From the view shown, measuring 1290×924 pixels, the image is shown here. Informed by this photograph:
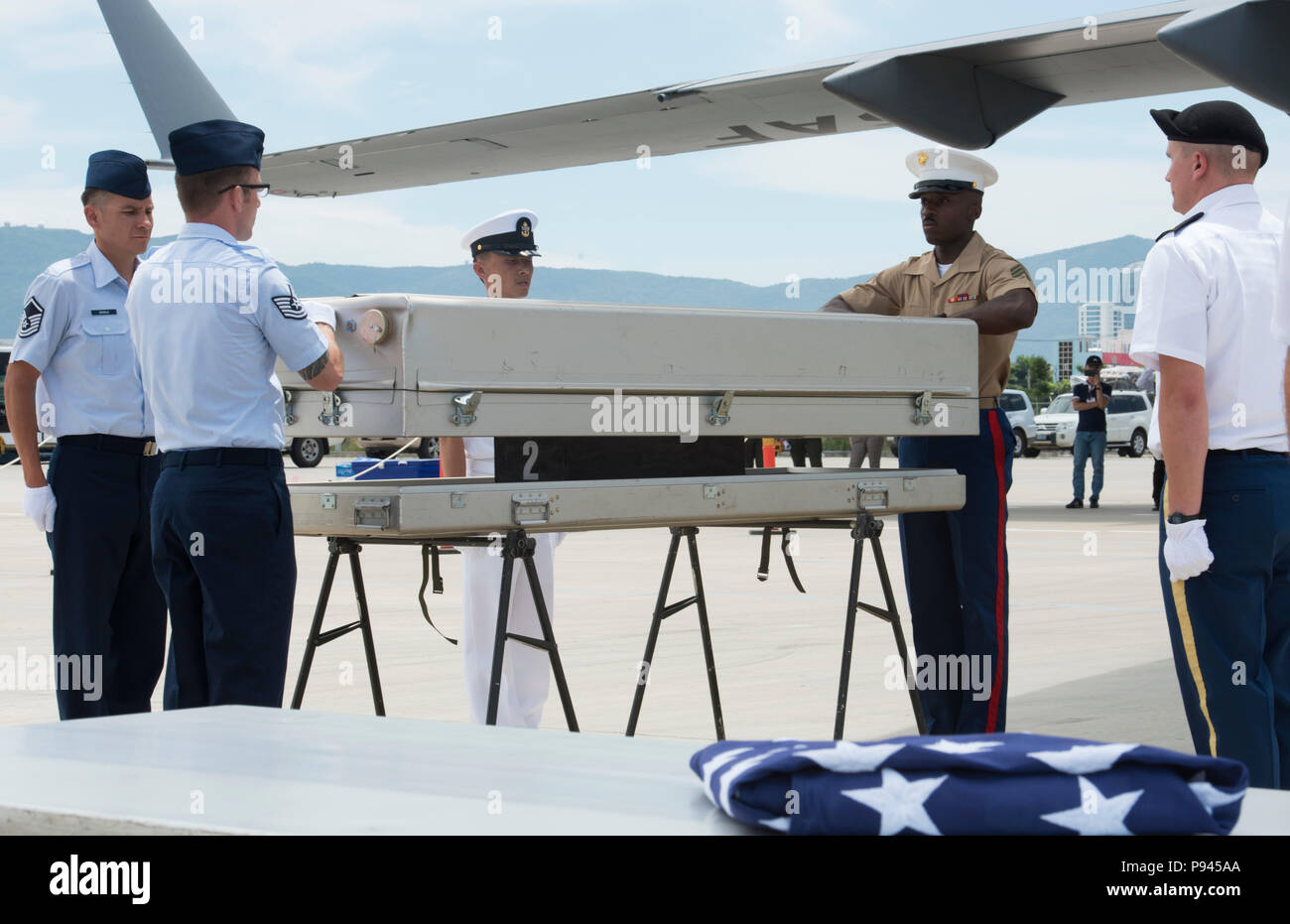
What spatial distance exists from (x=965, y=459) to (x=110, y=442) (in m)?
2.78

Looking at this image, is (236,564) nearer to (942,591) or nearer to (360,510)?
(360,510)

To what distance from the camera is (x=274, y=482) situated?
3525 mm

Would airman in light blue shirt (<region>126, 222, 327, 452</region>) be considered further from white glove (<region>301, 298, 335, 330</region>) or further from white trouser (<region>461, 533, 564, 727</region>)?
white trouser (<region>461, 533, 564, 727</region>)

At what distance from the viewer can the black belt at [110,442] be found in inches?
174

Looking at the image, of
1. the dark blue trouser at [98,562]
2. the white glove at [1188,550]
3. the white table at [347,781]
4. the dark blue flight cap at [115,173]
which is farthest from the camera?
the dark blue flight cap at [115,173]

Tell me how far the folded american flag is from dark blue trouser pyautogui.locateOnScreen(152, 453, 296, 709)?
7.11 feet

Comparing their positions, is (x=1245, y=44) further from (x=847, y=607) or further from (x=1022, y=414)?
(x=1022, y=414)

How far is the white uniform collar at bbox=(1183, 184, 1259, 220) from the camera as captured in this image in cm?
346

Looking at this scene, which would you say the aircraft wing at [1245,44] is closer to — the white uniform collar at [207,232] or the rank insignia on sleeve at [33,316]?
the white uniform collar at [207,232]

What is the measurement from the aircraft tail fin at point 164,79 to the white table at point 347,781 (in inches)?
256

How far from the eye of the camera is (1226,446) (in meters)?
3.41

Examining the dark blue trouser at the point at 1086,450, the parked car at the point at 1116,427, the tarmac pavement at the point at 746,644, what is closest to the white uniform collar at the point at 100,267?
the tarmac pavement at the point at 746,644

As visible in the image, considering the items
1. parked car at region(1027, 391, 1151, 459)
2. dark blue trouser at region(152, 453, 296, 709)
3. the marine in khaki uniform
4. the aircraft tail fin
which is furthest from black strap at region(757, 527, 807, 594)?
parked car at region(1027, 391, 1151, 459)
